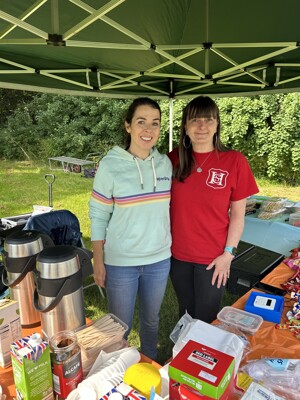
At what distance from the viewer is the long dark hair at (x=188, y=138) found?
1661mm

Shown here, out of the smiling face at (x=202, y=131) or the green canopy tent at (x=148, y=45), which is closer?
the smiling face at (x=202, y=131)

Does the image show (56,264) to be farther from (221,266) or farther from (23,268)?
(221,266)

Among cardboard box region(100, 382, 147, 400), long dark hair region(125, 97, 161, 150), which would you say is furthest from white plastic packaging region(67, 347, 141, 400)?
long dark hair region(125, 97, 161, 150)

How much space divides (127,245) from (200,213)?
16.4 inches

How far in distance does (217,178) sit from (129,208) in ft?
1.59

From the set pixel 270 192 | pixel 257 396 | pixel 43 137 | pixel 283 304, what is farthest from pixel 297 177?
pixel 43 137

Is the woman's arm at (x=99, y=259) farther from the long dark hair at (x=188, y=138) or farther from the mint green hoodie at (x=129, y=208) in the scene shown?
the long dark hair at (x=188, y=138)

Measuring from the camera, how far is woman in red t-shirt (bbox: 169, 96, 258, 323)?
64.7 inches

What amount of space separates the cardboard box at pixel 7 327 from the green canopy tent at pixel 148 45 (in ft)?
4.71

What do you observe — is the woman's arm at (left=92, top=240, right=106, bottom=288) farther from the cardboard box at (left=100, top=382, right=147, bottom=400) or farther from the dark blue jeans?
the cardboard box at (left=100, top=382, right=147, bottom=400)

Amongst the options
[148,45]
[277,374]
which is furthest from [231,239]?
[148,45]

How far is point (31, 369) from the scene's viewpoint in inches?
33.5

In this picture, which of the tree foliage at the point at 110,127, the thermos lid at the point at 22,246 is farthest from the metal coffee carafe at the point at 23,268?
the tree foliage at the point at 110,127

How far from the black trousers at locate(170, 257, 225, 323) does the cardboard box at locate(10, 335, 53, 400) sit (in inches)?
39.1
